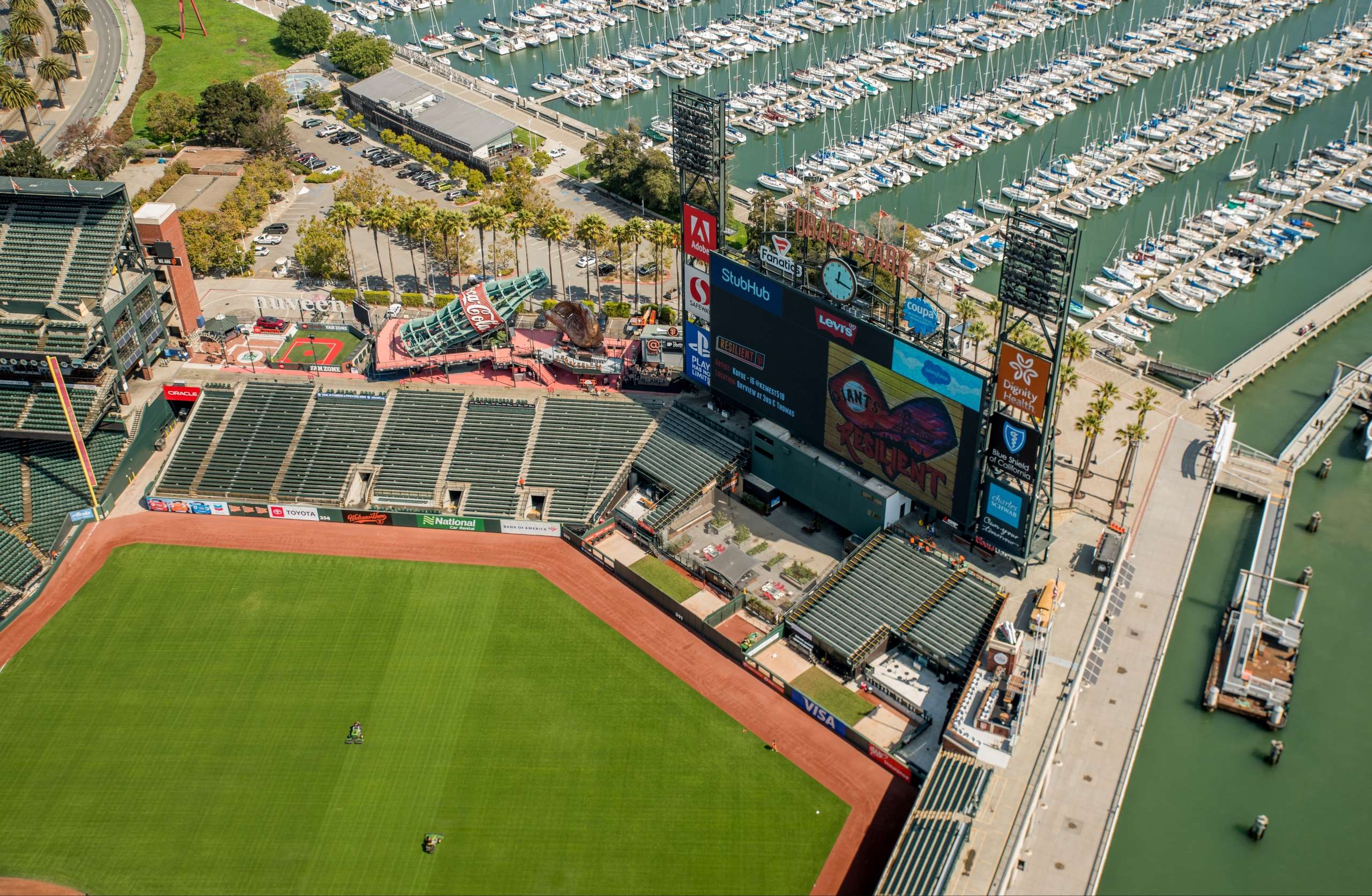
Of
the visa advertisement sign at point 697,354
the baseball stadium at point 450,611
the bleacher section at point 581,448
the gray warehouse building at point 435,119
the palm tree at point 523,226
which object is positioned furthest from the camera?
the gray warehouse building at point 435,119

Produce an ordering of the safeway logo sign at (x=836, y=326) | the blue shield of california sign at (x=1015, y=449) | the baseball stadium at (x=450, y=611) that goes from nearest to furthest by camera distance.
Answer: the baseball stadium at (x=450, y=611)
the blue shield of california sign at (x=1015, y=449)
the safeway logo sign at (x=836, y=326)

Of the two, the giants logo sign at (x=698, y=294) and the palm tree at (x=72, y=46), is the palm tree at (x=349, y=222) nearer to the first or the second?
the giants logo sign at (x=698, y=294)

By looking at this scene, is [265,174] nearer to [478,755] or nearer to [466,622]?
[466,622]

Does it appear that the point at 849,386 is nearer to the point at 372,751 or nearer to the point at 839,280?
the point at 839,280

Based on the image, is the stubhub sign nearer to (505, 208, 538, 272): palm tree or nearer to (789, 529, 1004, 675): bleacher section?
(789, 529, 1004, 675): bleacher section

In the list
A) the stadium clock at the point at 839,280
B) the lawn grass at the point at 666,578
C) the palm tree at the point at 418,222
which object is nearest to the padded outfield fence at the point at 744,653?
the lawn grass at the point at 666,578

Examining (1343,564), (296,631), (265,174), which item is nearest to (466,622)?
(296,631)

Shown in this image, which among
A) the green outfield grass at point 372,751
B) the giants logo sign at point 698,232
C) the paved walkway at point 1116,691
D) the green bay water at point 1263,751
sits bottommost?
the green outfield grass at point 372,751

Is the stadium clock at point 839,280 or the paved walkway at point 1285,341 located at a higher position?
the stadium clock at point 839,280
